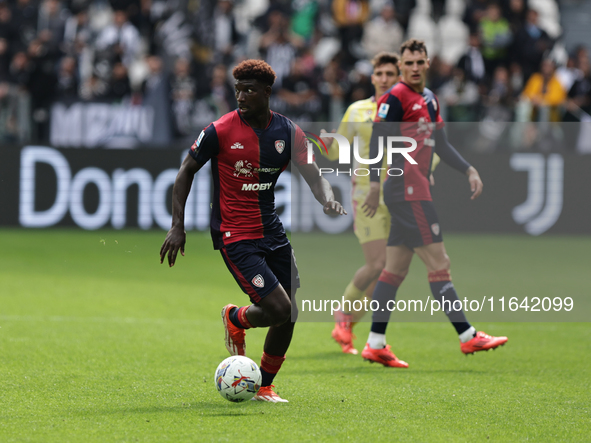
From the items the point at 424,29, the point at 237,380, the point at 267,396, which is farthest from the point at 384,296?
the point at 424,29

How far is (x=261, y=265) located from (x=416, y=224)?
6.74 ft

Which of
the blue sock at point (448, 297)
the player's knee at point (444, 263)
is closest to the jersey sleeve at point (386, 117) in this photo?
the player's knee at point (444, 263)

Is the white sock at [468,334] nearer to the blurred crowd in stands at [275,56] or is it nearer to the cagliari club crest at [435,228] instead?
the cagliari club crest at [435,228]

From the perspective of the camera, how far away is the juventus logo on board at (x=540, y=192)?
999cm

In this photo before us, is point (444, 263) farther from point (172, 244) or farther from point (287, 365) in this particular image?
point (172, 244)

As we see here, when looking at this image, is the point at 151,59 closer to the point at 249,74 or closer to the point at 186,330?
the point at 186,330

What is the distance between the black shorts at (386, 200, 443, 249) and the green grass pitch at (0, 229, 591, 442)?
0.69 metres

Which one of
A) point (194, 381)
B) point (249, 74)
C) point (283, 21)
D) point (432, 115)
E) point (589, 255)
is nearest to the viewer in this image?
point (249, 74)

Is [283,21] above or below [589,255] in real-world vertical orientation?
above

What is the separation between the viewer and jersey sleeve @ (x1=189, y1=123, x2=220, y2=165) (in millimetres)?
5066

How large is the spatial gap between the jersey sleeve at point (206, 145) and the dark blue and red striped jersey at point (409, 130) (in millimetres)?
2026

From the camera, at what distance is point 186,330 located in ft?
27.2

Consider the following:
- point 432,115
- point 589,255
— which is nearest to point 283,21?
point 589,255

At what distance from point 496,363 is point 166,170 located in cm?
789
